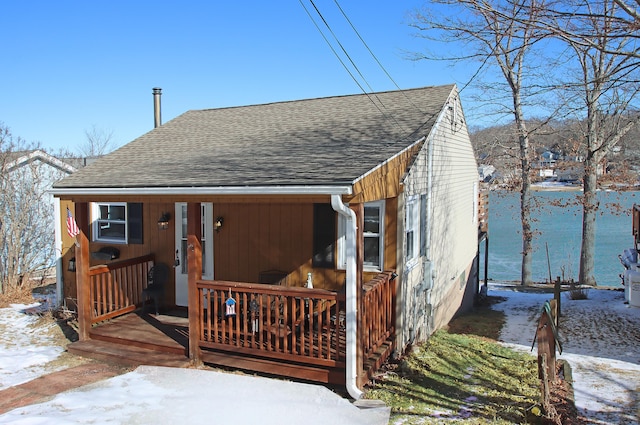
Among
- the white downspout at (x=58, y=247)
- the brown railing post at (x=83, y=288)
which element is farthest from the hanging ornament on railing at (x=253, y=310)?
the white downspout at (x=58, y=247)

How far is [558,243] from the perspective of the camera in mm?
31953

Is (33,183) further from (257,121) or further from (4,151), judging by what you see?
(257,121)

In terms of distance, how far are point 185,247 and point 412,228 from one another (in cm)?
405

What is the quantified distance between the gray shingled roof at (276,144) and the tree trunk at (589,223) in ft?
41.7

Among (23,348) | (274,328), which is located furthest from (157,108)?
(274,328)

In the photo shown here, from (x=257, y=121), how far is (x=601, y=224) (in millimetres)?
40053

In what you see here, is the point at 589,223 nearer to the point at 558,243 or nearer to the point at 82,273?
the point at 558,243

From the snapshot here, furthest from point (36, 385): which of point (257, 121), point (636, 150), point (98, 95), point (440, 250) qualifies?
point (636, 150)

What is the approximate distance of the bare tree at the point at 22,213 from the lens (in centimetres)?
1196

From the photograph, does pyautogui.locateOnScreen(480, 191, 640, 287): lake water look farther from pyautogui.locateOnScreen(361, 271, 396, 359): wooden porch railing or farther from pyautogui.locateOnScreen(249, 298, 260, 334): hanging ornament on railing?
pyautogui.locateOnScreen(249, 298, 260, 334): hanging ornament on railing

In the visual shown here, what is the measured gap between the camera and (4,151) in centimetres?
1224

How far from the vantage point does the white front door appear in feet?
27.1

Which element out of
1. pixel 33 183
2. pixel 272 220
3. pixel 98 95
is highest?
pixel 98 95

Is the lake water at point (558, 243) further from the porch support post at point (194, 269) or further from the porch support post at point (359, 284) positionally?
the porch support post at point (194, 269)
